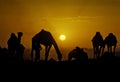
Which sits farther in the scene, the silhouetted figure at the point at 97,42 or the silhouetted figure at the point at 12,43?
the silhouetted figure at the point at 97,42

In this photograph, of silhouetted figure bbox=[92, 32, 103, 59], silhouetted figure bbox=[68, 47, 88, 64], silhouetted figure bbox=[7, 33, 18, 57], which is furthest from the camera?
silhouetted figure bbox=[92, 32, 103, 59]

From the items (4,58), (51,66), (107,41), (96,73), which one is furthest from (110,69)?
(107,41)

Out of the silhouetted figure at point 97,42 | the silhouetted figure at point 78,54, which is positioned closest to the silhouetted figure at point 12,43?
the silhouetted figure at point 78,54

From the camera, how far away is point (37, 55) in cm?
3656

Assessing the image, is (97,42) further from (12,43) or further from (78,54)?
(12,43)

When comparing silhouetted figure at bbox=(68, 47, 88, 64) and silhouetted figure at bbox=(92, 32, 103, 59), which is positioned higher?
silhouetted figure at bbox=(92, 32, 103, 59)

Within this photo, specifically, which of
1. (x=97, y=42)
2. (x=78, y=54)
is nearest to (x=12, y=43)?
(x=78, y=54)

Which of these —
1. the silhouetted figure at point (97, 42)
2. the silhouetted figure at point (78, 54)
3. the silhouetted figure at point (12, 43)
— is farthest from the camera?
the silhouetted figure at point (97, 42)

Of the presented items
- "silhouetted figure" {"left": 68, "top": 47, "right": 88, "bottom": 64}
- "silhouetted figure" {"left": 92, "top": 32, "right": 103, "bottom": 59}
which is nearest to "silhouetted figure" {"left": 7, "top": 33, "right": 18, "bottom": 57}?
"silhouetted figure" {"left": 68, "top": 47, "right": 88, "bottom": 64}

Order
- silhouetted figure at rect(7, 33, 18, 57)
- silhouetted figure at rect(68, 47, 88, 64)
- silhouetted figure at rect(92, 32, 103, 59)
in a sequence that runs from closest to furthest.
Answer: silhouetted figure at rect(7, 33, 18, 57) < silhouetted figure at rect(68, 47, 88, 64) < silhouetted figure at rect(92, 32, 103, 59)

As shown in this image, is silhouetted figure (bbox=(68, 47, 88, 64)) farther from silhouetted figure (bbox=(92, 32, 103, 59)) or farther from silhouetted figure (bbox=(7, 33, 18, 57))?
silhouetted figure (bbox=(7, 33, 18, 57))

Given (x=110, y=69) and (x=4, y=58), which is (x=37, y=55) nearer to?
(x=4, y=58)

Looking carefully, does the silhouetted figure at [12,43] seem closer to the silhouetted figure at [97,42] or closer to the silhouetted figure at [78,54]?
the silhouetted figure at [78,54]

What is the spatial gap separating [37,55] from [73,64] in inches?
242
